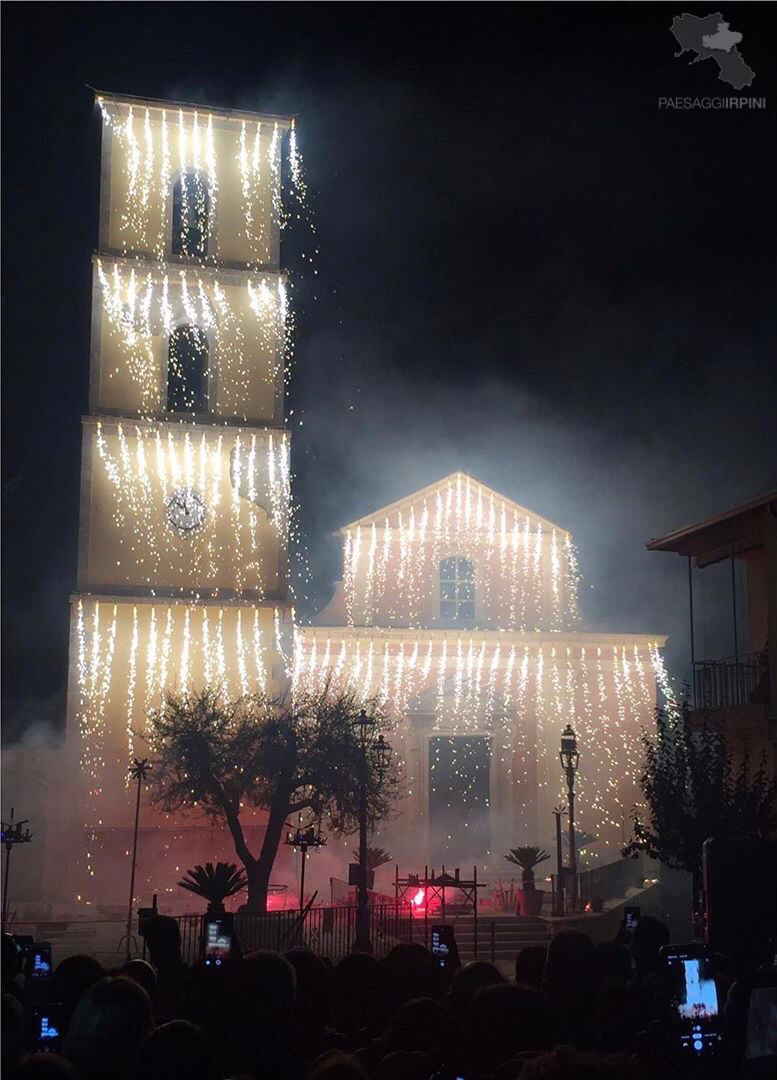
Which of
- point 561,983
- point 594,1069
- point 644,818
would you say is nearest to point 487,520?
point 644,818

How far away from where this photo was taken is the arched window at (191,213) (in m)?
30.8

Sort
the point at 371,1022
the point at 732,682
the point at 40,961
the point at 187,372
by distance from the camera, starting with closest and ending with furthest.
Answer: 1. the point at 371,1022
2. the point at 40,961
3. the point at 732,682
4. the point at 187,372

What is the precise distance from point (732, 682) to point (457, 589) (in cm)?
1255

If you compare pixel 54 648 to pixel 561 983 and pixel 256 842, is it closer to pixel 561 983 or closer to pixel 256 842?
pixel 256 842

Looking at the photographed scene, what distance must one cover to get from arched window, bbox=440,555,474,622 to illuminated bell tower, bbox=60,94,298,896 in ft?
19.5

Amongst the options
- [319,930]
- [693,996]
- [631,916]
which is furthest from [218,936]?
[319,930]

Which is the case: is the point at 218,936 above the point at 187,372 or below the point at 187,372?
below

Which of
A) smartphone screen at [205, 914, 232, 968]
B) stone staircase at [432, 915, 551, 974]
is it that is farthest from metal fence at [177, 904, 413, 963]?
smartphone screen at [205, 914, 232, 968]

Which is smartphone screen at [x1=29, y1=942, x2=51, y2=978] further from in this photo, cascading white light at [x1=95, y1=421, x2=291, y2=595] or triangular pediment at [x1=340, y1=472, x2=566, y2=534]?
triangular pediment at [x1=340, y1=472, x2=566, y2=534]

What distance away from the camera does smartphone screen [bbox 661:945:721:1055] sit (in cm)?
595

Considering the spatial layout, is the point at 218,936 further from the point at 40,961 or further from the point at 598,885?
the point at 598,885

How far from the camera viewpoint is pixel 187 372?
30609 mm

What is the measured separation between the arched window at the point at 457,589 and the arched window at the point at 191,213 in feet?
36.2

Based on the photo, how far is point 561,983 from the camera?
6.94 metres
